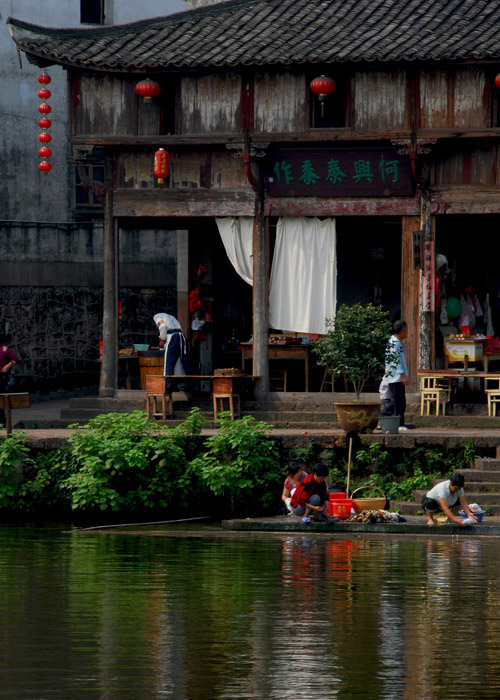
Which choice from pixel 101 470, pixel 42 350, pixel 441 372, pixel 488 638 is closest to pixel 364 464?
pixel 441 372

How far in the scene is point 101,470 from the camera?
18578 millimetres

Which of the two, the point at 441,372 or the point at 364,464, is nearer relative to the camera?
the point at 364,464

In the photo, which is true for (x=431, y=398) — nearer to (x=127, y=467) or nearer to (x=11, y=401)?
(x=127, y=467)

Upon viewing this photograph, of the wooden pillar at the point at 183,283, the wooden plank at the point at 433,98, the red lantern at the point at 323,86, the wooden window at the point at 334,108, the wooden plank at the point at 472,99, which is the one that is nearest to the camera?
the red lantern at the point at 323,86

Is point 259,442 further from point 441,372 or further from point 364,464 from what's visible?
point 441,372

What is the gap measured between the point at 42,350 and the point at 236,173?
8450 millimetres

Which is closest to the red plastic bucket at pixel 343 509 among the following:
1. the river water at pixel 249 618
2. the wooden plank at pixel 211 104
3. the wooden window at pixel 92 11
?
the river water at pixel 249 618

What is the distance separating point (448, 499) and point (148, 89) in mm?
9344

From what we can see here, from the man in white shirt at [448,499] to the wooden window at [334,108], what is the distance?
25.2 feet

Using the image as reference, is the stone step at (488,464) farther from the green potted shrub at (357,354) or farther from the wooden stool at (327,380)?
the wooden stool at (327,380)

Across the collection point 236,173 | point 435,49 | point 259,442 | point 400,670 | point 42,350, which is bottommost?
point 400,670

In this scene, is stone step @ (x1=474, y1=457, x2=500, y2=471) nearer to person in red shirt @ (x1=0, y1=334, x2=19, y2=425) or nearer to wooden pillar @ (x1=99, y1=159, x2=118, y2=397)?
wooden pillar @ (x1=99, y1=159, x2=118, y2=397)

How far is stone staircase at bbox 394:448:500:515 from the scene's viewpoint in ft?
58.0

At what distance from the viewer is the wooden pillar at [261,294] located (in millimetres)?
22047
